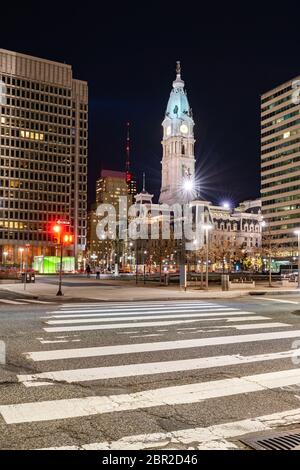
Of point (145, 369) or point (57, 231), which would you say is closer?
point (145, 369)

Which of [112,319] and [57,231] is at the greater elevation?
→ [57,231]

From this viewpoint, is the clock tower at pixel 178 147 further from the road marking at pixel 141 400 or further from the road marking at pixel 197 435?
the road marking at pixel 197 435

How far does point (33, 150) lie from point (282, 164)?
70059 mm

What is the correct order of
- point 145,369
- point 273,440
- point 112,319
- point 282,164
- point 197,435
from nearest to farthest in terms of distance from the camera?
point 273,440
point 197,435
point 145,369
point 112,319
point 282,164

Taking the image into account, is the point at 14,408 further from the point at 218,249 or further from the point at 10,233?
the point at 10,233

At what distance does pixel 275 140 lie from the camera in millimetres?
135625

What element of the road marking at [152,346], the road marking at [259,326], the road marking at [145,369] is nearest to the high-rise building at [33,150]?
the road marking at [259,326]

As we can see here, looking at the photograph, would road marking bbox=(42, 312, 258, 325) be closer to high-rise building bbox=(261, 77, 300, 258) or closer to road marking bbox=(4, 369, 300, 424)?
road marking bbox=(4, 369, 300, 424)

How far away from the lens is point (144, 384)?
787 centimetres

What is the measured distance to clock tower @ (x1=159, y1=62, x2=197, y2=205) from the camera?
6831 inches

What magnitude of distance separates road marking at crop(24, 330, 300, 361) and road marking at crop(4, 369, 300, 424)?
277 cm
